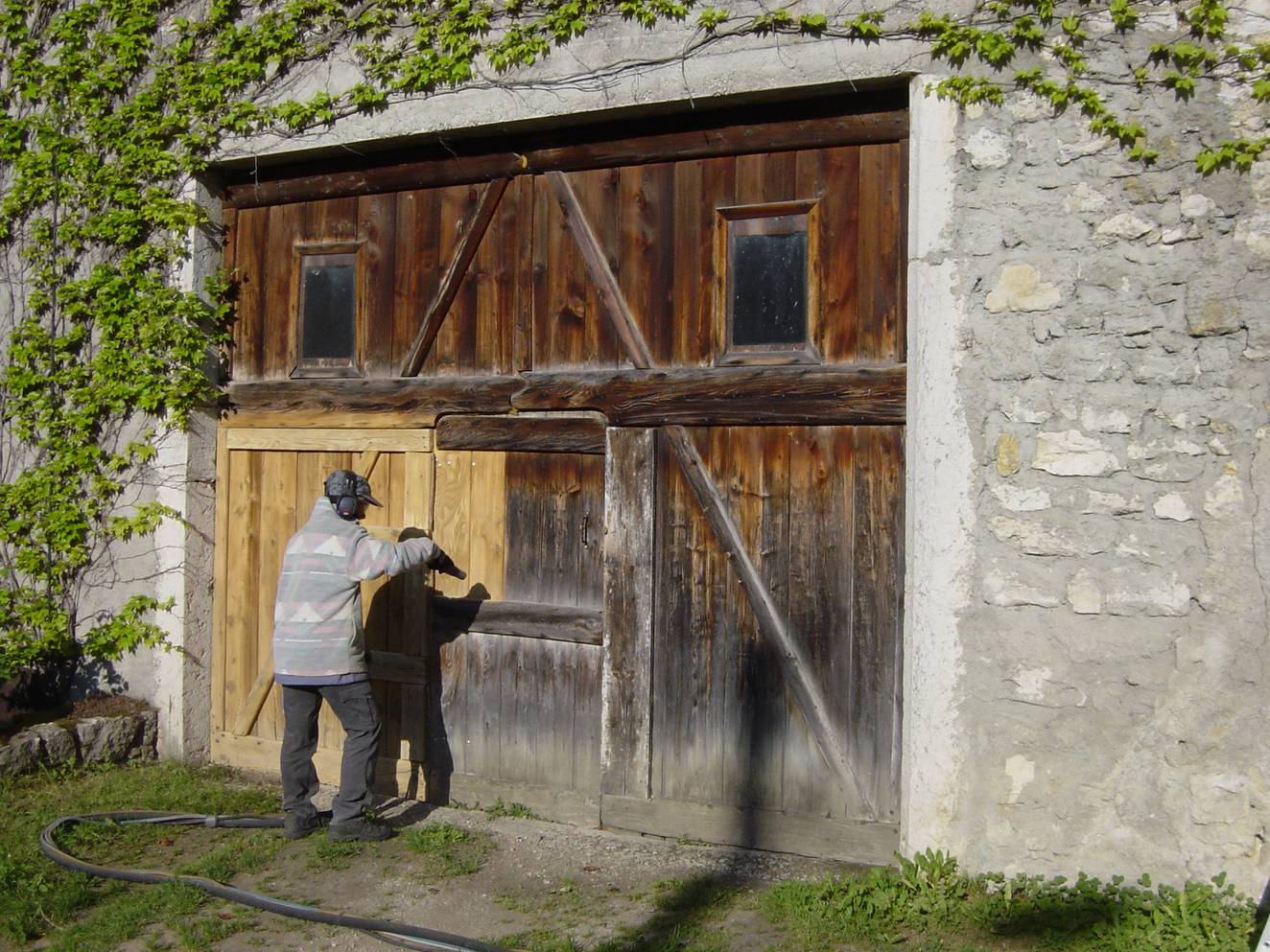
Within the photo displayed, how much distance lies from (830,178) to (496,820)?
140 inches

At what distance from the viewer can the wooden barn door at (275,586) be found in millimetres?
6160

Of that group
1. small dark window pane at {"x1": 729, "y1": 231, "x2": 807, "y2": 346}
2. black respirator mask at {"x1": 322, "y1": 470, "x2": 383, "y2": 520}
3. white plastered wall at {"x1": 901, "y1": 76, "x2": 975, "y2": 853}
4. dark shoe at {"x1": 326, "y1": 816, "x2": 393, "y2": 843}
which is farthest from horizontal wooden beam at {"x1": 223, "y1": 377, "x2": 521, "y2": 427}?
white plastered wall at {"x1": 901, "y1": 76, "x2": 975, "y2": 853}

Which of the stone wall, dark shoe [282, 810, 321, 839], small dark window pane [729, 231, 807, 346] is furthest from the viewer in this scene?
dark shoe [282, 810, 321, 839]

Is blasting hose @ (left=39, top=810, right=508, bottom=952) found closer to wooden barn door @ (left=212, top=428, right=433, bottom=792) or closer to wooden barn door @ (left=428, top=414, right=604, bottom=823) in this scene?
wooden barn door @ (left=212, top=428, right=433, bottom=792)

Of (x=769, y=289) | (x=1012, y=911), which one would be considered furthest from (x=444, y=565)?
(x=1012, y=911)

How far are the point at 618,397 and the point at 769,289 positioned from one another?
0.90m

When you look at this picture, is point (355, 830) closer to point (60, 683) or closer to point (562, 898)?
point (562, 898)

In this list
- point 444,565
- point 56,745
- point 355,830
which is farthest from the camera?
point 56,745

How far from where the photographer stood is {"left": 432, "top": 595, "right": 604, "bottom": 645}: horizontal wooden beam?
5.73m

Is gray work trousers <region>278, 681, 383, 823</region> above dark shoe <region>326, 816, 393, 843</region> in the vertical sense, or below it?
above

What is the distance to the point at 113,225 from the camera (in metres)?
6.66

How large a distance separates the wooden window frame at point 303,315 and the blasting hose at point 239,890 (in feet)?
7.94

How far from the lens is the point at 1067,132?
453 cm

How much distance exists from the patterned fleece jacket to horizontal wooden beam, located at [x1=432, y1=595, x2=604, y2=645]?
26.9 inches
